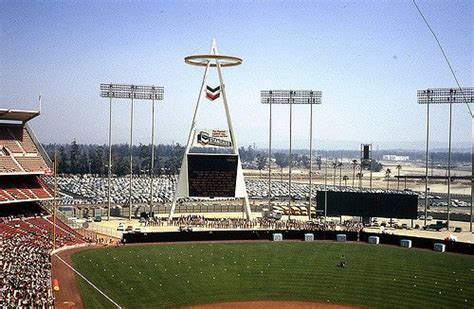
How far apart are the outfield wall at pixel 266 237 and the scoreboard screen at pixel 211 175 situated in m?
5.52

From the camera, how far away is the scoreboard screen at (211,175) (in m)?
58.6

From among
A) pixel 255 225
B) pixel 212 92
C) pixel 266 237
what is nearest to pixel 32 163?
pixel 212 92

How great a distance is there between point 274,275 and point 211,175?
20.9 meters

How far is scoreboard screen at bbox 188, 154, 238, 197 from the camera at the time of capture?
58594 millimetres

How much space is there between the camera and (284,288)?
36.8 m

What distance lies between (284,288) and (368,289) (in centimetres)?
568

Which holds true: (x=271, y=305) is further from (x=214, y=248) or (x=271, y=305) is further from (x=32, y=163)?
(x=32, y=163)

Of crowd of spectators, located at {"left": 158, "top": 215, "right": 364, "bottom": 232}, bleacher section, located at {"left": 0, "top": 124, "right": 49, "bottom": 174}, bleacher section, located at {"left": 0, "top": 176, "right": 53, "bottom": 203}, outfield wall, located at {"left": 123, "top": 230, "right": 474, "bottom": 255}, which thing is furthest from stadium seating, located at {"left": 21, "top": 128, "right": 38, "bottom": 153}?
outfield wall, located at {"left": 123, "top": 230, "right": 474, "bottom": 255}

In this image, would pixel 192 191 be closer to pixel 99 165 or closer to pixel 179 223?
pixel 179 223

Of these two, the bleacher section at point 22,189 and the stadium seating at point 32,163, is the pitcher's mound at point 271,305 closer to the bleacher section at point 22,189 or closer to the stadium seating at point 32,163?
the bleacher section at point 22,189

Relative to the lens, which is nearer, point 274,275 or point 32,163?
point 274,275

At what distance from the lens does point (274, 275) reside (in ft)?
132

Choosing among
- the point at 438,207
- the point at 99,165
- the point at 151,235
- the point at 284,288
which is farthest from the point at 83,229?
the point at 99,165

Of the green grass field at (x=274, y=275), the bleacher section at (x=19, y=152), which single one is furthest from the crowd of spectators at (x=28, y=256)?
the bleacher section at (x=19, y=152)
